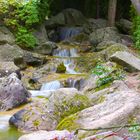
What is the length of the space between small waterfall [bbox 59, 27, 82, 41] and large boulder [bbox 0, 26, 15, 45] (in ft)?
15.4

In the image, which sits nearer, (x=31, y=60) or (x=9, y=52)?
(x=9, y=52)

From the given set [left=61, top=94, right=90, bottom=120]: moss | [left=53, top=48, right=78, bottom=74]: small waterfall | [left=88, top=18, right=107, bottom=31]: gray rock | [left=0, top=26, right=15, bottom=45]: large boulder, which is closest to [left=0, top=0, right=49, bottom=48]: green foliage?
[left=0, top=26, right=15, bottom=45]: large boulder

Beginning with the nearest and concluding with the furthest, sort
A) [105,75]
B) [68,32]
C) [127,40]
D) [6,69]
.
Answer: [105,75] → [6,69] → [127,40] → [68,32]

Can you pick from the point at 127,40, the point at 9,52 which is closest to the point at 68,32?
the point at 127,40

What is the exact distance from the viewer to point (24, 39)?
1533 cm

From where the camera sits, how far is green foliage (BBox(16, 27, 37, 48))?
15.3m

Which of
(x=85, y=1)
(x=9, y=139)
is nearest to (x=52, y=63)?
(x=9, y=139)

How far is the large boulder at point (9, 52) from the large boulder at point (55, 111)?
20.2 feet

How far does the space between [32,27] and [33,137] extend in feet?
39.6

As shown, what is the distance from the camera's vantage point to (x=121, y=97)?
20.0 feet

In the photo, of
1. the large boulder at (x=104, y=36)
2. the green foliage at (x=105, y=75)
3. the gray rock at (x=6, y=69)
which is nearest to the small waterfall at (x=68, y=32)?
the large boulder at (x=104, y=36)

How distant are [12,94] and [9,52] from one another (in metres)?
4.57

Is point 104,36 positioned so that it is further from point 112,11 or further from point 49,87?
point 49,87

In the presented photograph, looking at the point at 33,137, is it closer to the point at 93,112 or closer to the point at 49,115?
the point at 93,112
